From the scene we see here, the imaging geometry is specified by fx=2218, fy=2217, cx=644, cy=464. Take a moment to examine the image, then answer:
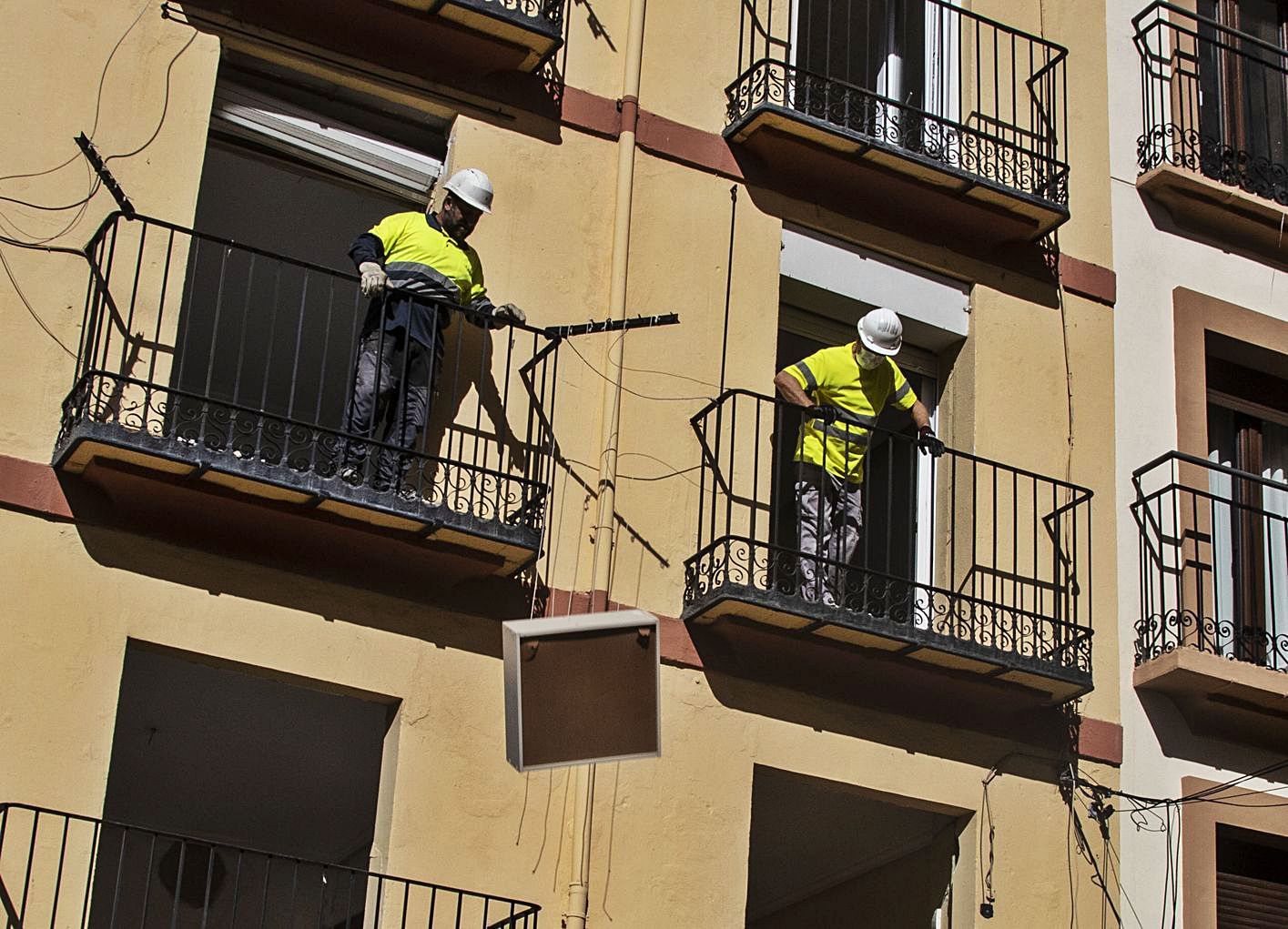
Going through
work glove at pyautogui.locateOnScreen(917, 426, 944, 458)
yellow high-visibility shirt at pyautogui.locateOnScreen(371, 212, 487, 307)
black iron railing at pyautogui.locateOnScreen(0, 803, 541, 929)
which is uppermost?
yellow high-visibility shirt at pyautogui.locateOnScreen(371, 212, 487, 307)

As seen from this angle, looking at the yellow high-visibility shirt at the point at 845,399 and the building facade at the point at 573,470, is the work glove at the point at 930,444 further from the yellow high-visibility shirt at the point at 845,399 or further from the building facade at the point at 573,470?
the building facade at the point at 573,470

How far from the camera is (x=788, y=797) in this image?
1348 cm

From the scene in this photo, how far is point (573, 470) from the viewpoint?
12203 mm

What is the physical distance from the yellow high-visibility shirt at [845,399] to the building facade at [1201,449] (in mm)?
1754

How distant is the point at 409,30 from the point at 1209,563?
5.94m

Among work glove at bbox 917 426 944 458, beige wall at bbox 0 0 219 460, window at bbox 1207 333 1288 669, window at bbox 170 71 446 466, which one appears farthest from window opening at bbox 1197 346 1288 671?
beige wall at bbox 0 0 219 460

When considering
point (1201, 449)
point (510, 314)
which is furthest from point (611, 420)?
point (1201, 449)

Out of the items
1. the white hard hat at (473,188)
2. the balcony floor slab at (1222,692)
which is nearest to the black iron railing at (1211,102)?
the balcony floor slab at (1222,692)

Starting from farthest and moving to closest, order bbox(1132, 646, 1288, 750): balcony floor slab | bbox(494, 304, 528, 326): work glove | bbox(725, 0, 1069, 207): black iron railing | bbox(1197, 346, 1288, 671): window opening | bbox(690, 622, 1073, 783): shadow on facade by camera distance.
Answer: bbox(1197, 346, 1288, 671): window opening → bbox(725, 0, 1069, 207): black iron railing → bbox(1132, 646, 1288, 750): balcony floor slab → bbox(690, 622, 1073, 783): shadow on facade → bbox(494, 304, 528, 326): work glove

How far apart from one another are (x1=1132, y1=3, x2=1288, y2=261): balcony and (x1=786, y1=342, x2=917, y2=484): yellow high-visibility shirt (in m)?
2.82

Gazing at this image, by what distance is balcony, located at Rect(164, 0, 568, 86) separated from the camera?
480 inches

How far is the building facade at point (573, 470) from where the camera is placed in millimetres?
10977

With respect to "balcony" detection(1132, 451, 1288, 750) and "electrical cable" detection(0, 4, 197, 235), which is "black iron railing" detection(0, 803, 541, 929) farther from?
"balcony" detection(1132, 451, 1288, 750)

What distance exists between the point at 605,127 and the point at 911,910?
498cm
